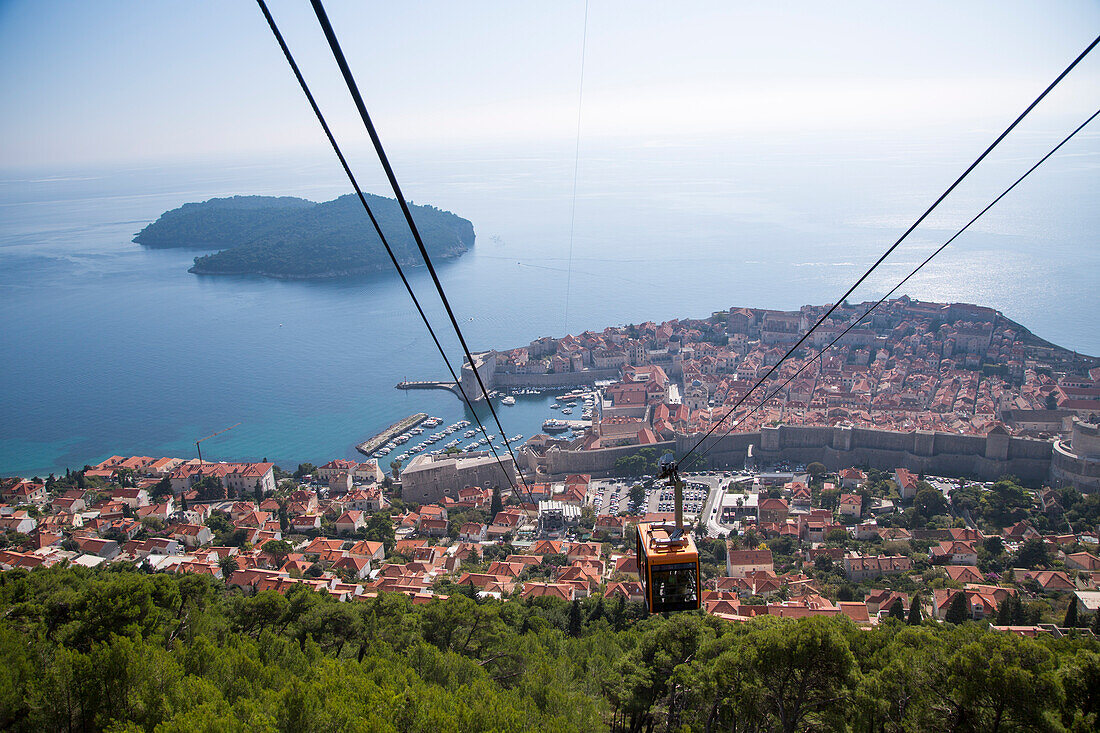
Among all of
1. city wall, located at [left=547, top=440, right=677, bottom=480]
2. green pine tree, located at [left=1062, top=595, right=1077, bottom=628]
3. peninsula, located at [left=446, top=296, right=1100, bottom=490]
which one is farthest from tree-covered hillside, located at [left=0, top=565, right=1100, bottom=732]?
city wall, located at [left=547, top=440, right=677, bottom=480]

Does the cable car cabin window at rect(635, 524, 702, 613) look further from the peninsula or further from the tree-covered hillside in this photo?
the peninsula

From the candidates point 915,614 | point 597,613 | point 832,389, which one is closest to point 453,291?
point 832,389

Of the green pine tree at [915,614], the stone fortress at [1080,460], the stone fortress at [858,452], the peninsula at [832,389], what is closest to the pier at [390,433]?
the peninsula at [832,389]

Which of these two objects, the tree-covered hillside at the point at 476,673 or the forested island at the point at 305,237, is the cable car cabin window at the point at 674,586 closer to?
the tree-covered hillside at the point at 476,673

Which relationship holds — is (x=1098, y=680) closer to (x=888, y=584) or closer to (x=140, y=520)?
(x=888, y=584)

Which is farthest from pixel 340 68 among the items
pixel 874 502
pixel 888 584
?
A: pixel 874 502

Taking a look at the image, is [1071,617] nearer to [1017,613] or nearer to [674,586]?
[1017,613]
